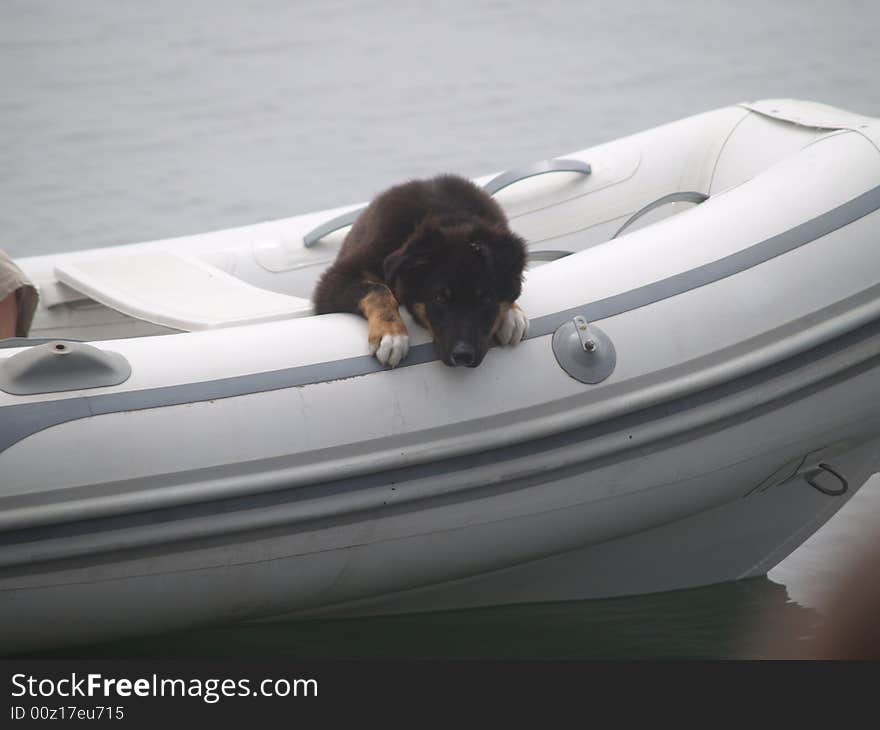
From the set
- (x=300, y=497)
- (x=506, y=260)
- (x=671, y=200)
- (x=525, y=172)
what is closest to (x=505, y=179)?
(x=525, y=172)

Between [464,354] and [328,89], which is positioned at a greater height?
[328,89]

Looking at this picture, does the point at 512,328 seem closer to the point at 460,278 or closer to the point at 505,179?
the point at 460,278

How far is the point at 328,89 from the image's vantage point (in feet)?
35.3

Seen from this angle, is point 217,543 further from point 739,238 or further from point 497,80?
point 497,80

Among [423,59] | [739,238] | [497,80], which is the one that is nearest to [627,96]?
[497,80]

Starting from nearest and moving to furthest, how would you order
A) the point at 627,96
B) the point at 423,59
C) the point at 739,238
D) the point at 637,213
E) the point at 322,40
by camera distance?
the point at 739,238, the point at 637,213, the point at 627,96, the point at 423,59, the point at 322,40

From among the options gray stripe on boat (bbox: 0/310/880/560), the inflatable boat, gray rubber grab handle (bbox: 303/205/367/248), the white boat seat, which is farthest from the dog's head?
gray rubber grab handle (bbox: 303/205/367/248)

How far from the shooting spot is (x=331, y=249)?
411 cm

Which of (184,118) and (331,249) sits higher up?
(184,118)

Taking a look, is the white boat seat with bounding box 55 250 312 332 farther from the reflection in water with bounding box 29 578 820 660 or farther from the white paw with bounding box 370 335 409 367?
the reflection in water with bounding box 29 578 820 660

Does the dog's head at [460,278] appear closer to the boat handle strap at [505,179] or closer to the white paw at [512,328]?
the white paw at [512,328]

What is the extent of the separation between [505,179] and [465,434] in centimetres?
124

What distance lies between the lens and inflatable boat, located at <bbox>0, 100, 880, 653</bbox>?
2.80 m

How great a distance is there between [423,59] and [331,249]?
303 inches
